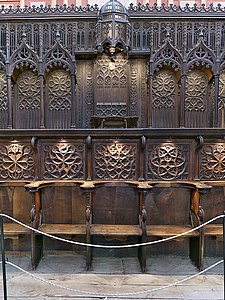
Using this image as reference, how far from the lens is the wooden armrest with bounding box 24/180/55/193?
10.6 ft

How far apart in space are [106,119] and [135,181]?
4.96ft

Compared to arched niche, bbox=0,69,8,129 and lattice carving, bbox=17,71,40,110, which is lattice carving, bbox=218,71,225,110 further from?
arched niche, bbox=0,69,8,129

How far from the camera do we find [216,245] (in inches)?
147

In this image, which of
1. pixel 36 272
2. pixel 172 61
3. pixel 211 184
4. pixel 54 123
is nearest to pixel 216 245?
pixel 211 184

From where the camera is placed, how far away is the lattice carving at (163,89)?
5254 millimetres

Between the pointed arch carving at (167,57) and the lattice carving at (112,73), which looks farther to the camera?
the lattice carving at (112,73)

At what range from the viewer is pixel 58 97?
5.30 metres

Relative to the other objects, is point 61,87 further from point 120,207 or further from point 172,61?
point 120,207

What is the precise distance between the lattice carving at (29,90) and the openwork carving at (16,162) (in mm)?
1938

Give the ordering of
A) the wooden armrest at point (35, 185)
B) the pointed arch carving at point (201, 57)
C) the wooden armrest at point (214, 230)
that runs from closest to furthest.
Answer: the wooden armrest at point (35, 185) < the wooden armrest at point (214, 230) < the pointed arch carving at point (201, 57)

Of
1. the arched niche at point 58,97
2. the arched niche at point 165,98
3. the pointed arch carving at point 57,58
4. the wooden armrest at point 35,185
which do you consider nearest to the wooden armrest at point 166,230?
the wooden armrest at point 35,185

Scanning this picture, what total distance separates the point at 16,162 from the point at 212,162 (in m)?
2.93

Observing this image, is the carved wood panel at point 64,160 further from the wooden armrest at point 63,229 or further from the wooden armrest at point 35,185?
the wooden armrest at point 63,229

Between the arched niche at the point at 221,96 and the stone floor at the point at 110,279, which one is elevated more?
the arched niche at the point at 221,96
